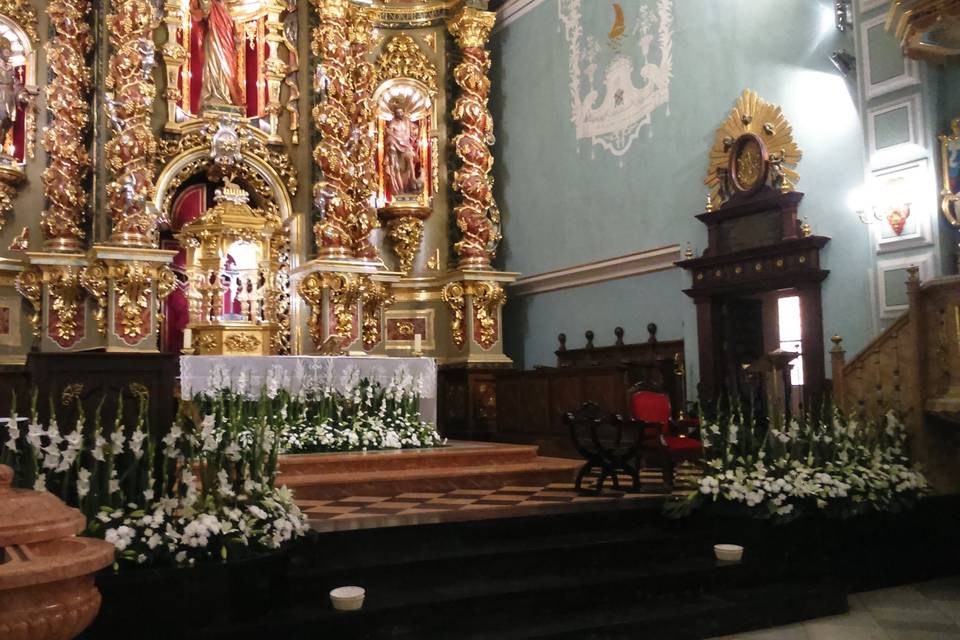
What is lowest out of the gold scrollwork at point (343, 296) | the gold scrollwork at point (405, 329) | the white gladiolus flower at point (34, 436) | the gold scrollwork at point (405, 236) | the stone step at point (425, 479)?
the stone step at point (425, 479)

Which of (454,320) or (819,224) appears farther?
(454,320)

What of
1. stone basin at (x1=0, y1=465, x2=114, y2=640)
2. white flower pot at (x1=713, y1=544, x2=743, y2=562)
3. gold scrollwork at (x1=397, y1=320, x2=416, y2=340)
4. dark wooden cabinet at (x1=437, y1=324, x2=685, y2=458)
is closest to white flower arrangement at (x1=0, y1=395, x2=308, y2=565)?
stone basin at (x1=0, y1=465, x2=114, y2=640)

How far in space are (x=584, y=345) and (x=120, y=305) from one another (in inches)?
224

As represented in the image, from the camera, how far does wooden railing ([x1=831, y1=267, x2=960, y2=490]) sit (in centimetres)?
636

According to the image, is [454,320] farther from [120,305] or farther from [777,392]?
[777,392]

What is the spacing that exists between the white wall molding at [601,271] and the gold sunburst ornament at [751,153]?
0.95 metres

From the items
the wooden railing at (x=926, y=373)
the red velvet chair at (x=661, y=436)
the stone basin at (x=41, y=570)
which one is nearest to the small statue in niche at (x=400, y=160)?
the red velvet chair at (x=661, y=436)

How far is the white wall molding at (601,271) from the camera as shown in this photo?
10.4 metres

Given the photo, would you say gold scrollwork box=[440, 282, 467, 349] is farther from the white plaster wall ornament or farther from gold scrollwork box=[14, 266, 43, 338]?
gold scrollwork box=[14, 266, 43, 338]

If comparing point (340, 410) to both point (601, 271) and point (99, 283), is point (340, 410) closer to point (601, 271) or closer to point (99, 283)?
point (99, 283)

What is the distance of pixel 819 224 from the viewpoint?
27.8ft

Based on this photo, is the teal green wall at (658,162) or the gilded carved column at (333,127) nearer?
the teal green wall at (658,162)

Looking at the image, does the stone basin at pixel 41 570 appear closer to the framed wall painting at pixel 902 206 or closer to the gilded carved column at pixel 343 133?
the framed wall painting at pixel 902 206

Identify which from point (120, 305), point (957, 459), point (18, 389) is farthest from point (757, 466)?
point (18, 389)
